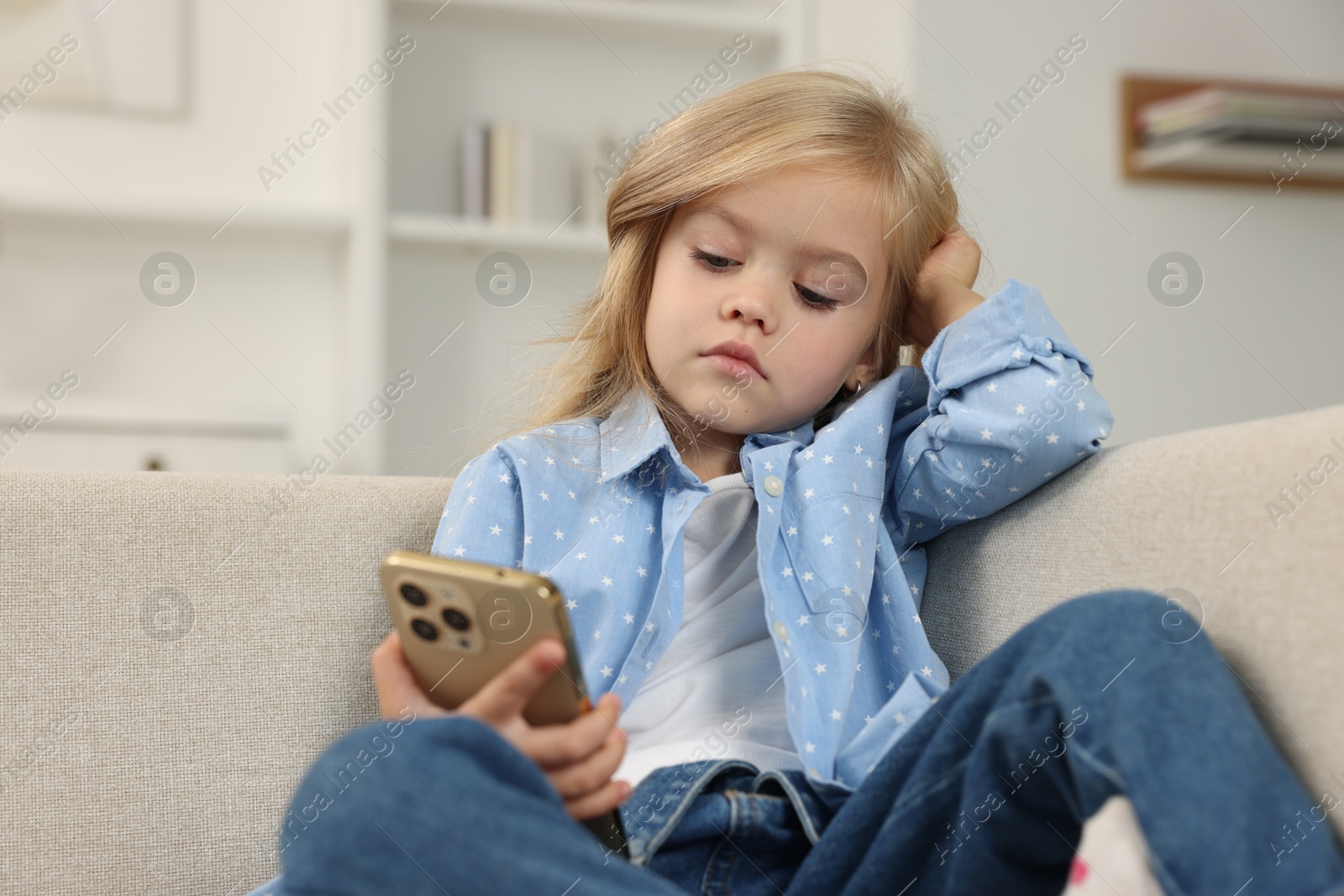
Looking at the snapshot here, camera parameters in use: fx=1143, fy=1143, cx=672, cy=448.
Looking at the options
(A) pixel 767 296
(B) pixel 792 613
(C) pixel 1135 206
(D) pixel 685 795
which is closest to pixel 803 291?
(A) pixel 767 296

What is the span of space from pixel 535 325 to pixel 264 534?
1.79 m

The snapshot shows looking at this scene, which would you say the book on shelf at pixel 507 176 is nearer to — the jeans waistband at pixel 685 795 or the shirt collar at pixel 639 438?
the shirt collar at pixel 639 438

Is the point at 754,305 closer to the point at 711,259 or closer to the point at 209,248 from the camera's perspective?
the point at 711,259

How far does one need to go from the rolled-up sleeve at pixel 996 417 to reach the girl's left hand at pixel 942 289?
62 mm

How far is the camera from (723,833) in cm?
69

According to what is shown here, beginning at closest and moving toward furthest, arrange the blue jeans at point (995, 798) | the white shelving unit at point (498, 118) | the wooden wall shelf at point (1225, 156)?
the blue jeans at point (995, 798)
the wooden wall shelf at point (1225, 156)
the white shelving unit at point (498, 118)

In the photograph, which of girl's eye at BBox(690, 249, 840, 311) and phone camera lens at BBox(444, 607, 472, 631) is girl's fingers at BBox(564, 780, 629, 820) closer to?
phone camera lens at BBox(444, 607, 472, 631)

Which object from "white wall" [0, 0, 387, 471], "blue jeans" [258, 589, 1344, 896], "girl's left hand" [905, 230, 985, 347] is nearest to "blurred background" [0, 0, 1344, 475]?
"white wall" [0, 0, 387, 471]

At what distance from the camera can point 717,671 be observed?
853 mm

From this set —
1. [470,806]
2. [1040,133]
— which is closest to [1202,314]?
[1040,133]

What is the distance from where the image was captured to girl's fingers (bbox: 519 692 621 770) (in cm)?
61

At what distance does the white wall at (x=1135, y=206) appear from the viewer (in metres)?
2.22

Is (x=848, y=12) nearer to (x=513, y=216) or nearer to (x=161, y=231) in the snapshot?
(x=513, y=216)

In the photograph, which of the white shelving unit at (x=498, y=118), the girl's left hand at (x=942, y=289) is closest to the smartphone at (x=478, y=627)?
the girl's left hand at (x=942, y=289)
